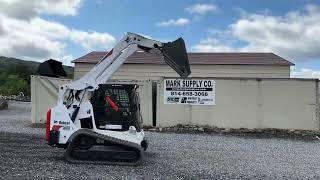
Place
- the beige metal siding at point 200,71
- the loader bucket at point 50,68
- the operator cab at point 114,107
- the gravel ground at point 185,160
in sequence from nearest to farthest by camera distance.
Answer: the gravel ground at point 185,160
the operator cab at point 114,107
the loader bucket at point 50,68
the beige metal siding at point 200,71

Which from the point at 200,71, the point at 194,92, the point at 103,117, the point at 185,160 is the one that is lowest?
the point at 185,160

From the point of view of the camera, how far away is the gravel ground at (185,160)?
29.1 ft

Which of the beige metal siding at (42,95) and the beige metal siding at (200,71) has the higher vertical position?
the beige metal siding at (200,71)

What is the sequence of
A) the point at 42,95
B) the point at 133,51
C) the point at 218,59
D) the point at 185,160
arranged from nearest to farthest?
the point at 133,51 → the point at 185,160 → the point at 42,95 → the point at 218,59

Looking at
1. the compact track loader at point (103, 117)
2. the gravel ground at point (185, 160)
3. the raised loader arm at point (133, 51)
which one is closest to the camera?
the gravel ground at point (185, 160)

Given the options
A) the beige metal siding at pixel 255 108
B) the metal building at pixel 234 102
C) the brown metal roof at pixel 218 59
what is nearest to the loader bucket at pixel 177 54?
the metal building at pixel 234 102

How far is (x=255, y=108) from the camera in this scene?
1758 cm

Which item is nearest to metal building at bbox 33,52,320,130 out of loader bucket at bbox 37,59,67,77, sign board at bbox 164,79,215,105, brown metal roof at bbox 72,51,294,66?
sign board at bbox 164,79,215,105

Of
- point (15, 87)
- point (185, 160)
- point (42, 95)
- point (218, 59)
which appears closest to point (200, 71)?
point (218, 59)

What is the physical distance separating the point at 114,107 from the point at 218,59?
16.3 m

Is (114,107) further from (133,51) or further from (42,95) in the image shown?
(42,95)

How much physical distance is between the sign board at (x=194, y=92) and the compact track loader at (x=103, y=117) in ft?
23.4

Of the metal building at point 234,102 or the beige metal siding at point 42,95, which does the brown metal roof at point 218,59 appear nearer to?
the beige metal siding at point 42,95

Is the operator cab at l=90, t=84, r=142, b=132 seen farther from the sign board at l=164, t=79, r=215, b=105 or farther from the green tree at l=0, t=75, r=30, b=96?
the green tree at l=0, t=75, r=30, b=96
